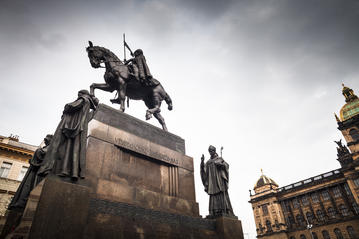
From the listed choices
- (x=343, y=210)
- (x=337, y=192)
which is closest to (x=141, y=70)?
(x=343, y=210)

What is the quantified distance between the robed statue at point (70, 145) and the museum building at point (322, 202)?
5929cm

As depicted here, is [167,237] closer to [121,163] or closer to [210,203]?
[121,163]

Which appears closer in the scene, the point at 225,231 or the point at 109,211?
the point at 109,211

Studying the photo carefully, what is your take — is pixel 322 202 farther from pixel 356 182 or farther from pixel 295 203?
pixel 356 182

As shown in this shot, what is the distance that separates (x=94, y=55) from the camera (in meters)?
9.96

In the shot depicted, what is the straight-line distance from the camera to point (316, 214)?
58188 millimetres

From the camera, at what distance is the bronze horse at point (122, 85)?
386 inches

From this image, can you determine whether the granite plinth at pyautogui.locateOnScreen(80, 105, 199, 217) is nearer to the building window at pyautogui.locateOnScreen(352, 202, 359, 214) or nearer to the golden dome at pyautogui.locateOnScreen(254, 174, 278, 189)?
the building window at pyautogui.locateOnScreen(352, 202, 359, 214)

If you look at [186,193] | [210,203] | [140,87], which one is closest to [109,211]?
[186,193]

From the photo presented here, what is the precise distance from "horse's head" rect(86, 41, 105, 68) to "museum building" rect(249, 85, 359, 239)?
190ft

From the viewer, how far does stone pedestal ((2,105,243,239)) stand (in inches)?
177

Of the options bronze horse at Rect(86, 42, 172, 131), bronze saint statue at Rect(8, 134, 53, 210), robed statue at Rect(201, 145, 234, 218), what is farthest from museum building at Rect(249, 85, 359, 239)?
bronze saint statue at Rect(8, 134, 53, 210)

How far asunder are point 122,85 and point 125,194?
480 centimetres

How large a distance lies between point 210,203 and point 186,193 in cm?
138
